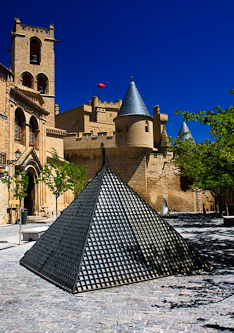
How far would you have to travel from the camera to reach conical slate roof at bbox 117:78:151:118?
1064 inches

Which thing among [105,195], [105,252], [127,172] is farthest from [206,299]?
[127,172]

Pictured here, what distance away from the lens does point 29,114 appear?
21.4 meters

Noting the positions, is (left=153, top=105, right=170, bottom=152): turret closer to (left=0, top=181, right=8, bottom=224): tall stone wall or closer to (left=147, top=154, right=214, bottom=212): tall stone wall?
(left=147, top=154, right=214, bottom=212): tall stone wall

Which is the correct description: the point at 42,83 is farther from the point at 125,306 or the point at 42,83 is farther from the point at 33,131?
the point at 125,306

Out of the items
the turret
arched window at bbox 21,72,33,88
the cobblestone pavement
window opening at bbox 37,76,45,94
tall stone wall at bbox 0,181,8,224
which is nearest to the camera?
the cobblestone pavement

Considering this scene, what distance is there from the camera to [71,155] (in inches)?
1132

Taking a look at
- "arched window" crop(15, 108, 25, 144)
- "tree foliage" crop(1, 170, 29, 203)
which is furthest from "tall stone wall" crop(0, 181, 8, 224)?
"arched window" crop(15, 108, 25, 144)

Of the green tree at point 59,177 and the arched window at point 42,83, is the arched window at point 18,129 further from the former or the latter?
the arched window at point 42,83

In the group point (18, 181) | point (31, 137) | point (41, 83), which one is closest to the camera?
point (18, 181)

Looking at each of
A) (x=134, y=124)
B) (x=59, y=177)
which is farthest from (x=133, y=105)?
(x=59, y=177)

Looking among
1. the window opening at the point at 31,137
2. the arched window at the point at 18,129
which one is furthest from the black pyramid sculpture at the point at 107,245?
the window opening at the point at 31,137

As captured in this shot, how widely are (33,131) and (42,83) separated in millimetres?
10835

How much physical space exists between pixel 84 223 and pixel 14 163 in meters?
14.1

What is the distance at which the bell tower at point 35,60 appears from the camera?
30.6m
